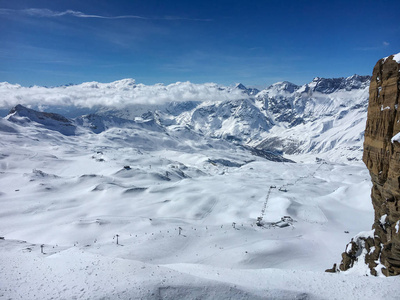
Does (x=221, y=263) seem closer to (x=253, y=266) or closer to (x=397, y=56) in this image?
(x=253, y=266)

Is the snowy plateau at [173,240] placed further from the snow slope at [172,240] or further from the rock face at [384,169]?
the rock face at [384,169]

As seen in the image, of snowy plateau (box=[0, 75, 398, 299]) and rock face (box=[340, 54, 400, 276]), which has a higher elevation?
rock face (box=[340, 54, 400, 276])

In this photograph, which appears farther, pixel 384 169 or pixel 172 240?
pixel 172 240

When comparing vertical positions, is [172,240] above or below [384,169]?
below

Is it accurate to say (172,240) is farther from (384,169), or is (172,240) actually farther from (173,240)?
(384,169)

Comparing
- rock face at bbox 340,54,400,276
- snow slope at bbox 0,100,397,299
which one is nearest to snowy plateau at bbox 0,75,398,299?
snow slope at bbox 0,100,397,299

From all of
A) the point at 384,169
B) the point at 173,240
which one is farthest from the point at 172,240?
the point at 384,169

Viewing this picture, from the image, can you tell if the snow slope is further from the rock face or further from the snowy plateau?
the rock face

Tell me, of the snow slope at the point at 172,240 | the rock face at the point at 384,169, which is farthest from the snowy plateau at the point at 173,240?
the rock face at the point at 384,169
